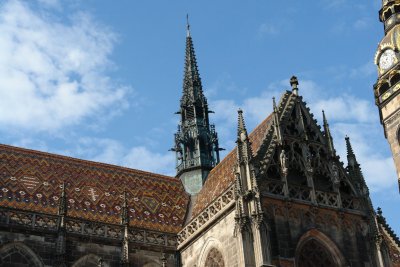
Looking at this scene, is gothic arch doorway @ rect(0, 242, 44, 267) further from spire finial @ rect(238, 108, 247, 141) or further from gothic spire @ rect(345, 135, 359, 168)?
gothic spire @ rect(345, 135, 359, 168)

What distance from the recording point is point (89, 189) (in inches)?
898

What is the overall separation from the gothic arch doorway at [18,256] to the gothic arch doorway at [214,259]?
16.1ft

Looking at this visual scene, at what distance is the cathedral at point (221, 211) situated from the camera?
59.2 ft

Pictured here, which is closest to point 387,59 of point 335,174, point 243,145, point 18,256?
point 335,174

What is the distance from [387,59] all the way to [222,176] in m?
13.2

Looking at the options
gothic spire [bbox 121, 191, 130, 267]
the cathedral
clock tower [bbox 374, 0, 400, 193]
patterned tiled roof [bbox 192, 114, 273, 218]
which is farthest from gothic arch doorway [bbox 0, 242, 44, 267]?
clock tower [bbox 374, 0, 400, 193]

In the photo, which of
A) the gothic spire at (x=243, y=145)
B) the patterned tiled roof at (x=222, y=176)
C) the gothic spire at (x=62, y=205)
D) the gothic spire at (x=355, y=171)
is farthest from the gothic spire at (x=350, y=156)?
the gothic spire at (x=62, y=205)

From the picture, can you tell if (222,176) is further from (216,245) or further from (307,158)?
(216,245)

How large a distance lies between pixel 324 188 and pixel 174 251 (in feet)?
17.2

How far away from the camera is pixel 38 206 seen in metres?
20.8

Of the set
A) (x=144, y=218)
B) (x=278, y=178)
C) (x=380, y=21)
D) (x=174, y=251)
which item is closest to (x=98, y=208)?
(x=144, y=218)

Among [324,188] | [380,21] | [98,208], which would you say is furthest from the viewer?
[380,21]

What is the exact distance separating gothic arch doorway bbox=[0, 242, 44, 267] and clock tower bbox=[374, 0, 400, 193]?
1639 cm

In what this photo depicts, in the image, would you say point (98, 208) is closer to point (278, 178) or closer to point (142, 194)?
point (142, 194)
